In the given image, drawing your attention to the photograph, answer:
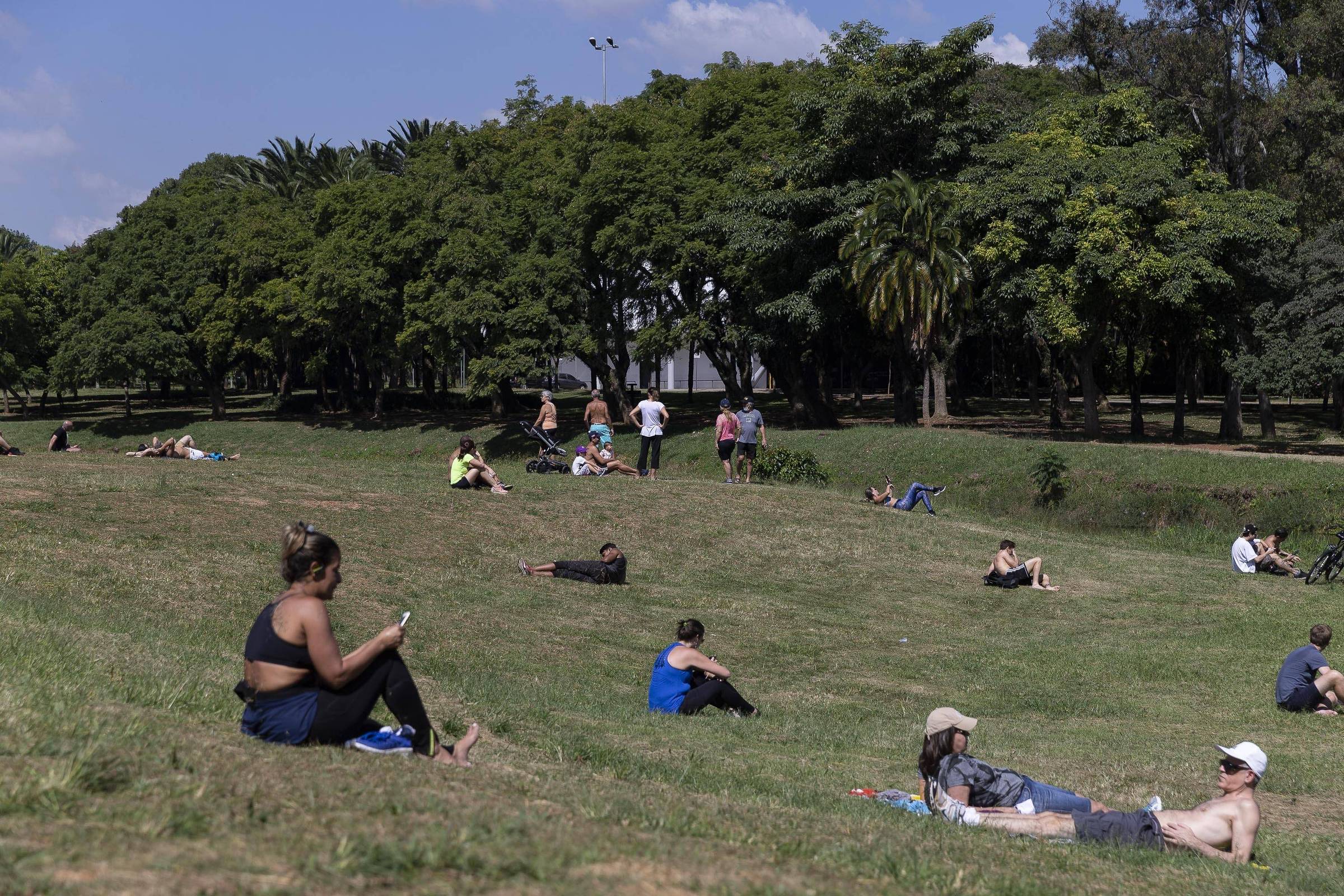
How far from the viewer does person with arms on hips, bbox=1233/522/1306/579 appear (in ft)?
73.3

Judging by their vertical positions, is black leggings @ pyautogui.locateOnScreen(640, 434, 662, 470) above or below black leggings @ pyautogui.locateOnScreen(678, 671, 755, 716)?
above

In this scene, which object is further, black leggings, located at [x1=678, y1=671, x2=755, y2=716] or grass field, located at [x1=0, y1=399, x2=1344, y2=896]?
black leggings, located at [x1=678, y1=671, x2=755, y2=716]

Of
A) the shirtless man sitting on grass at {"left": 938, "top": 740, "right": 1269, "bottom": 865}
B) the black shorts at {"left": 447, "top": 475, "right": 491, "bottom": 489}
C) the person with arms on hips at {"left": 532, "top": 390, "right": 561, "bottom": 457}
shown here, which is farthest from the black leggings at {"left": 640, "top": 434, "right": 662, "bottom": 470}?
the shirtless man sitting on grass at {"left": 938, "top": 740, "right": 1269, "bottom": 865}

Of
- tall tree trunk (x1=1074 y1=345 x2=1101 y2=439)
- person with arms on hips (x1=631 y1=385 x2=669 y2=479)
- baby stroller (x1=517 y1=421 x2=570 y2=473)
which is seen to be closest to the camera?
person with arms on hips (x1=631 y1=385 x2=669 y2=479)

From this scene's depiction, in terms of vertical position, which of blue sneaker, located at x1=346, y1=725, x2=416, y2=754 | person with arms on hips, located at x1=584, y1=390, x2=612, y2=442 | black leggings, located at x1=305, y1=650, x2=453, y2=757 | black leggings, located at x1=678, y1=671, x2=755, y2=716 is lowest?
black leggings, located at x1=678, y1=671, x2=755, y2=716

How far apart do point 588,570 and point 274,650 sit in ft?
35.7

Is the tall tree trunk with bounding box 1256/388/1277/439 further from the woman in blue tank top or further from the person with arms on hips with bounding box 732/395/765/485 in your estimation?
the woman in blue tank top

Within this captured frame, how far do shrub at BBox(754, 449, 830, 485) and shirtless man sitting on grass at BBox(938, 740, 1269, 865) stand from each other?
23.8 m

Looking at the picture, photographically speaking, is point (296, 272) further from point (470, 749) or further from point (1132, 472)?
point (470, 749)

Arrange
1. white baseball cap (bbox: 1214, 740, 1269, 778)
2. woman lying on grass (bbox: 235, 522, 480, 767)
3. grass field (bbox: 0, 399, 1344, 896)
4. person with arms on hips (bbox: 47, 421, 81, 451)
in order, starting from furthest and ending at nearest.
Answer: person with arms on hips (bbox: 47, 421, 81, 451)
white baseball cap (bbox: 1214, 740, 1269, 778)
woman lying on grass (bbox: 235, 522, 480, 767)
grass field (bbox: 0, 399, 1344, 896)

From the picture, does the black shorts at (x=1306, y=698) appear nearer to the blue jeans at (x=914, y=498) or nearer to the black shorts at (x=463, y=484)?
the black shorts at (x=463, y=484)

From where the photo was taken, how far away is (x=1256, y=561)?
882 inches

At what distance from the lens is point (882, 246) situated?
37.2 metres

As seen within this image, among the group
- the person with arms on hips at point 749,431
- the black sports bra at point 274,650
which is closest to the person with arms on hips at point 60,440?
the person with arms on hips at point 749,431
